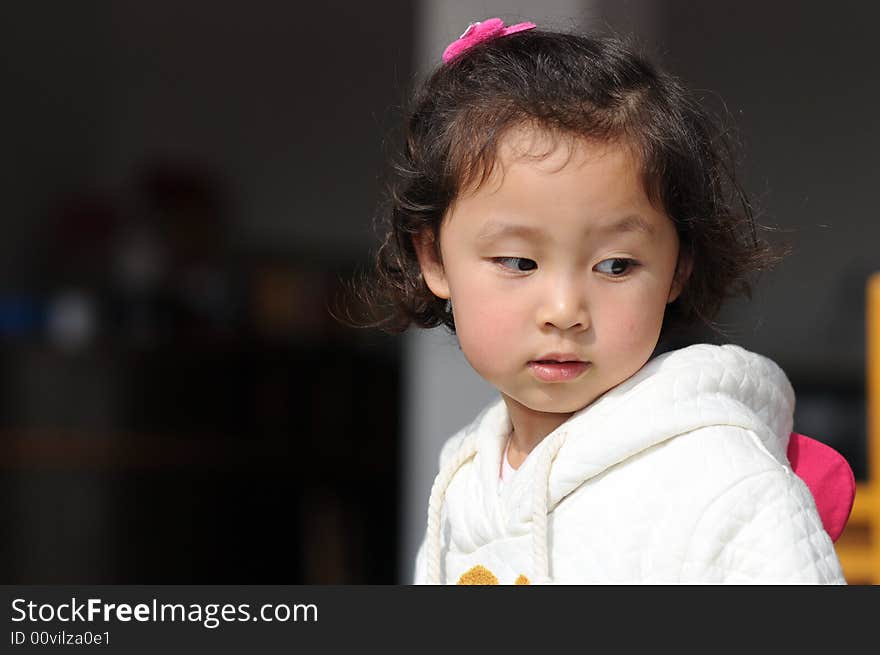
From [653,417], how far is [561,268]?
0.45 ft

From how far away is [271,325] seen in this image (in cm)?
428

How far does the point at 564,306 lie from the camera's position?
98 cm

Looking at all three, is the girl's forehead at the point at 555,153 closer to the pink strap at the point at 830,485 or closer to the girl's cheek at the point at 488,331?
the girl's cheek at the point at 488,331

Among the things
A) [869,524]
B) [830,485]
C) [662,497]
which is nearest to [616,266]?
[662,497]

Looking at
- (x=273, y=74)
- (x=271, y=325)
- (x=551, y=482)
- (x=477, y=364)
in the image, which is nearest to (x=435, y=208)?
(x=477, y=364)

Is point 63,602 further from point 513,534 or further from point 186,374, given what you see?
point 186,374

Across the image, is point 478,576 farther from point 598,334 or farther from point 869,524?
point 869,524

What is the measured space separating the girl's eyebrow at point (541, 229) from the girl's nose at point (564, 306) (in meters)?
0.04

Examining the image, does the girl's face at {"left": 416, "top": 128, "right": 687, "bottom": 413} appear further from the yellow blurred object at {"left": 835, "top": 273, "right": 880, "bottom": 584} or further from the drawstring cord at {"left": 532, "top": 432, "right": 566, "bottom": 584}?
the yellow blurred object at {"left": 835, "top": 273, "right": 880, "bottom": 584}

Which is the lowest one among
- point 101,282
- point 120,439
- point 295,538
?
point 295,538

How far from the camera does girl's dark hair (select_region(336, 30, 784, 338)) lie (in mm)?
1016

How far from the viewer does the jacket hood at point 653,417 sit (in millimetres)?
975

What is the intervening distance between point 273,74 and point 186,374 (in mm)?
1642

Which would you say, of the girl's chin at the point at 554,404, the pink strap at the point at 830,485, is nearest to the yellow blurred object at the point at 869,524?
the pink strap at the point at 830,485
